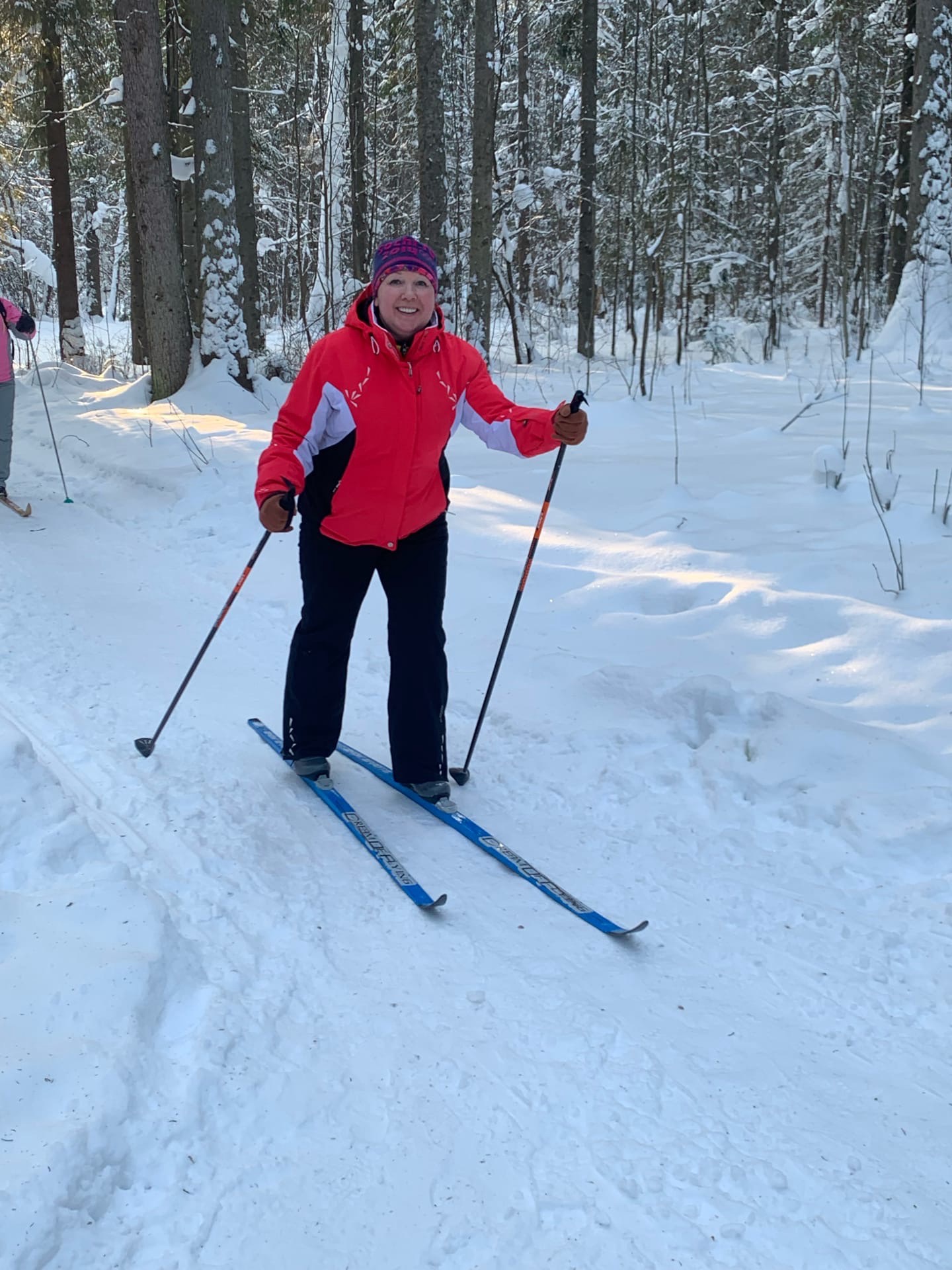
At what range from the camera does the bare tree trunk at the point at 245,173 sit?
13602 millimetres

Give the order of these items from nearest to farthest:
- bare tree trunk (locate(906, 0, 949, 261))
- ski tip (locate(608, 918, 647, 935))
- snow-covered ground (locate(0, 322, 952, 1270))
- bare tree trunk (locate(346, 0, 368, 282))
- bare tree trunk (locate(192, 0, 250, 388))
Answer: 1. snow-covered ground (locate(0, 322, 952, 1270))
2. ski tip (locate(608, 918, 647, 935))
3. bare tree trunk (locate(192, 0, 250, 388))
4. bare tree trunk (locate(906, 0, 949, 261))
5. bare tree trunk (locate(346, 0, 368, 282))

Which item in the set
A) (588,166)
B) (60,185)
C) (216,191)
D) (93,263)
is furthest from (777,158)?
(93,263)

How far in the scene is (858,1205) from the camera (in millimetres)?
1950

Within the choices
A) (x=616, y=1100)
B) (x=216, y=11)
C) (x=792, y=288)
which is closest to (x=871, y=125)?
(x=792, y=288)

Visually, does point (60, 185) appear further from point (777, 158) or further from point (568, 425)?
point (568, 425)

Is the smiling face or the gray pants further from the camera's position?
the gray pants

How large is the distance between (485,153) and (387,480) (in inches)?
447

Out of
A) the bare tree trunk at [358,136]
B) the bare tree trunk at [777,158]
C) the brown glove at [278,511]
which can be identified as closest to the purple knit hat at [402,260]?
the brown glove at [278,511]

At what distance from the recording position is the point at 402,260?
328cm

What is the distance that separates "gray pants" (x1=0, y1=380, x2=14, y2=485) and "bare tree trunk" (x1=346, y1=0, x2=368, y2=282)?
7.56 m

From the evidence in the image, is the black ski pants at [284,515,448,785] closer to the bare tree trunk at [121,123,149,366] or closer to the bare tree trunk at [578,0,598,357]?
the bare tree trunk at [121,123,149,366]

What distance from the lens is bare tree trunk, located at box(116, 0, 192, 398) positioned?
33.0ft

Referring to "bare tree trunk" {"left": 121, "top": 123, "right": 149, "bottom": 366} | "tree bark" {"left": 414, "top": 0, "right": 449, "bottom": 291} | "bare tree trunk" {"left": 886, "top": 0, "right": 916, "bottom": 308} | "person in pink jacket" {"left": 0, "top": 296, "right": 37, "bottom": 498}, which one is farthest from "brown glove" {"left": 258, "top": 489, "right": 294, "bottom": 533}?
"bare tree trunk" {"left": 886, "top": 0, "right": 916, "bottom": 308}

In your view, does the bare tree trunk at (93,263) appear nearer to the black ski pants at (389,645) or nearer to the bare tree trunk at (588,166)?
the bare tree trunk at (588,166)
